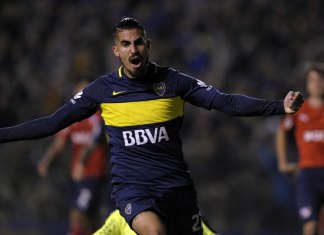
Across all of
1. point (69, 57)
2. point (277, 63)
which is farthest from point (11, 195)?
point (277, 63)

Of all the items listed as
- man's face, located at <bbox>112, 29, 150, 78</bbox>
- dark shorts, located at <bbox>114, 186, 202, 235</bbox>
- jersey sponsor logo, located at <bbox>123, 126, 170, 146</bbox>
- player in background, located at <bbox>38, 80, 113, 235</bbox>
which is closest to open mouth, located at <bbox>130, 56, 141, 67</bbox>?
man's face, located at <bbox>112, 29, 150, 78</bbox>

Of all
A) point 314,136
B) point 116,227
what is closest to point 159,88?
point 116,227

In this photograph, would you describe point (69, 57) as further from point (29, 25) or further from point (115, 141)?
point (115, 141)

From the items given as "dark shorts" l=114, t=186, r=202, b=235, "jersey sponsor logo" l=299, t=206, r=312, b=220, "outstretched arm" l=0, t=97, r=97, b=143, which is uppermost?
"outstretched arm" l=0, t=97, r=97, b=143

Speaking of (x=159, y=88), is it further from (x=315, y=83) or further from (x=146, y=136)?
(x=315, y=83)

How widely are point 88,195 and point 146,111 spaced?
4.30m

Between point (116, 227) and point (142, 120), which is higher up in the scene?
point (142, 120)

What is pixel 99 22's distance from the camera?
43.9 ft

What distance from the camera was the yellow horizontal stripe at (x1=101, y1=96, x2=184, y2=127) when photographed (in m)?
5.80

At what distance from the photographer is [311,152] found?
8258mm

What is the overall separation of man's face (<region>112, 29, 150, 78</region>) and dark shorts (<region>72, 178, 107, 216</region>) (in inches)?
170

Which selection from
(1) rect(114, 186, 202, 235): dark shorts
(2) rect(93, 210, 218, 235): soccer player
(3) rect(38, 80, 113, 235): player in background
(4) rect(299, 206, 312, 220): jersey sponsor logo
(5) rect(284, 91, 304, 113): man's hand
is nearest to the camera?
(5) rect(284, 91, 304, 113): man's hand

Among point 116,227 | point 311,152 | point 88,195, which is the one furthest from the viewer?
point 88,195

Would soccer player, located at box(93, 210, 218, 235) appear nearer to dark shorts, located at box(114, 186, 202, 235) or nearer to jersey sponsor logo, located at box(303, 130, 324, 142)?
dark shorts, located at box(114, 186, 202, 235)
